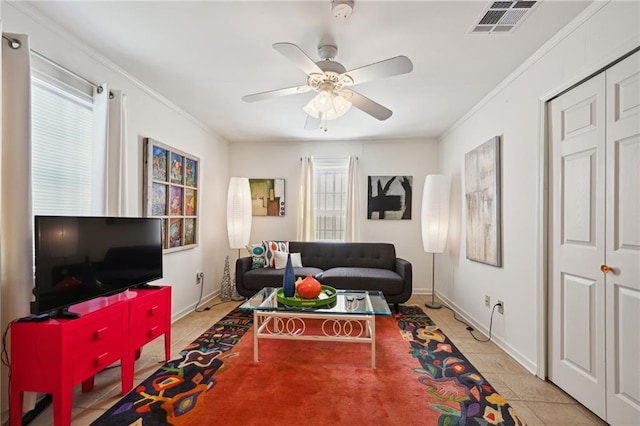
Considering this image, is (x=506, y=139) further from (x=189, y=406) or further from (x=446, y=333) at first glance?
(x=189, y=406)

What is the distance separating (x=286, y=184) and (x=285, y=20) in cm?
312

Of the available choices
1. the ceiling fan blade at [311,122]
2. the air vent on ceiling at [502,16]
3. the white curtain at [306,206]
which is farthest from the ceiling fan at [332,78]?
the white curtain at [306,206]

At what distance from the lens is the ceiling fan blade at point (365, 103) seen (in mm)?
2173

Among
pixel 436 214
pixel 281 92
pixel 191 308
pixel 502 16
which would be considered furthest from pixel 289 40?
pixel 191 308

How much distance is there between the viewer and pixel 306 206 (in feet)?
15.4

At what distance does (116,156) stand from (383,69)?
2.18m

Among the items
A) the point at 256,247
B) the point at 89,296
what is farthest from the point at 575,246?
the point at 256,247

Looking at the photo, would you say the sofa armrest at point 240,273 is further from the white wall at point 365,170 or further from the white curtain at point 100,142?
the white curtain at point 100,142

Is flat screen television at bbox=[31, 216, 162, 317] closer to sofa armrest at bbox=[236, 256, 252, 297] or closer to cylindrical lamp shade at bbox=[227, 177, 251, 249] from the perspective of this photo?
sofa armrest at bbox=[236, 256, 252, 297]

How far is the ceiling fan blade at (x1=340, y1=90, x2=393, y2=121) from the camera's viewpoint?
2.17 m

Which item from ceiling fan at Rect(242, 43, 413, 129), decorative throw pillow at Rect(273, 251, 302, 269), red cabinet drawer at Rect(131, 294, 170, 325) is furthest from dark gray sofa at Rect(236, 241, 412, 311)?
ceiling fan at Rect(242, 43, 413, 129)

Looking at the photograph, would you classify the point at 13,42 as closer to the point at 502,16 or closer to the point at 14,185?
the point at 14,185

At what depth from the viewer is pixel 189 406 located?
1.83 metres

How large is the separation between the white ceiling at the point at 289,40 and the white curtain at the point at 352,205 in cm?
154
